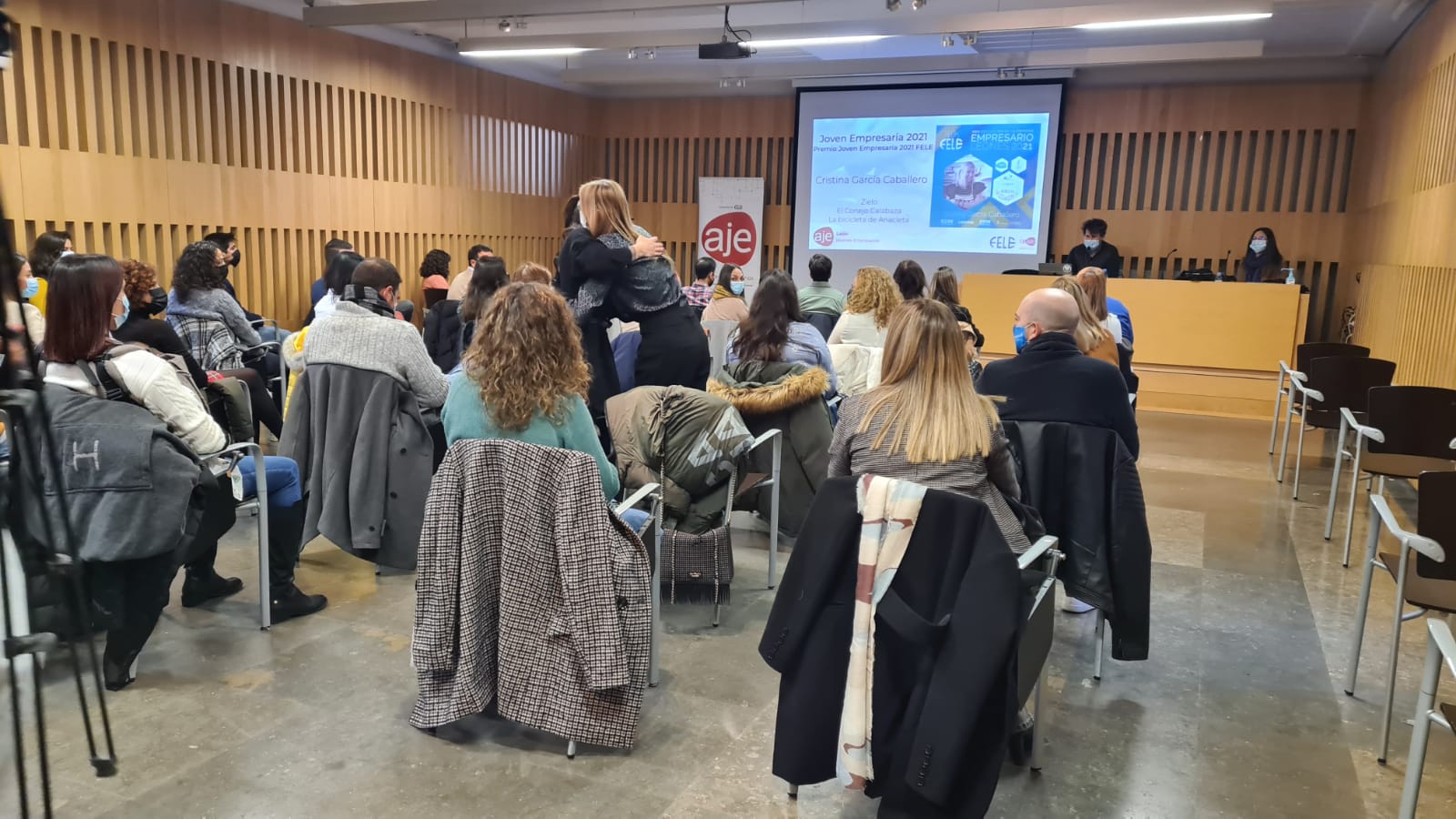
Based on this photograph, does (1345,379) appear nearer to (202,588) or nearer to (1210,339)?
(1210,339)

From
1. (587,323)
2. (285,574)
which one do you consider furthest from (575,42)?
(285,574)

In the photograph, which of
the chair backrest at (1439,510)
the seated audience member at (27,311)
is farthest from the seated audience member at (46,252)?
the chair backrest at (1439,510)

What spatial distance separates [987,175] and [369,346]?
8.51 meters

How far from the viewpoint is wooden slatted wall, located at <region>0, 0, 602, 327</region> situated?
6.47 metres

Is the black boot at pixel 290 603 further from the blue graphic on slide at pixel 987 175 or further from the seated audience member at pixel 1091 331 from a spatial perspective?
the blue graphic on slide at pixel 987 175

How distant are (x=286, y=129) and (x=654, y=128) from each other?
210 inches

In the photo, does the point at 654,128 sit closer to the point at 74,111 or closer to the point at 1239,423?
the point at 74,111

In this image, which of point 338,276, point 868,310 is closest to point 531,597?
point 868,310

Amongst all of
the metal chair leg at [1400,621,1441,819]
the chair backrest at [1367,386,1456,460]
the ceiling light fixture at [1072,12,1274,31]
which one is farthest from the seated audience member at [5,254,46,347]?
the ceiling light fixture at [1072,12,1274,31]

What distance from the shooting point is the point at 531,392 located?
2.64 metres

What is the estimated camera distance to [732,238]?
480 inches

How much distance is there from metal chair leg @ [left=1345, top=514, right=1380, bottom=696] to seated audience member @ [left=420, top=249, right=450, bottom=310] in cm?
539

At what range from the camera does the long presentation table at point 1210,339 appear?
814cm

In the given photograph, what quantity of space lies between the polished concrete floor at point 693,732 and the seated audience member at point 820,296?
2568 mm
